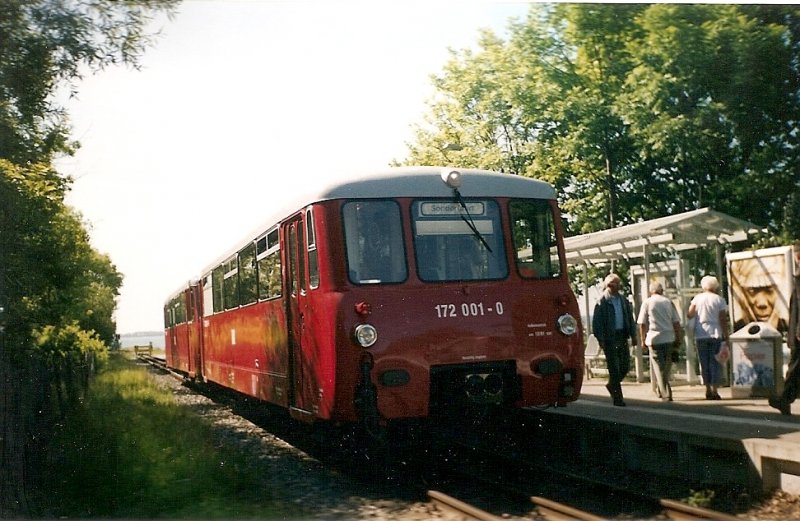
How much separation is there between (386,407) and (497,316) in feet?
4.35

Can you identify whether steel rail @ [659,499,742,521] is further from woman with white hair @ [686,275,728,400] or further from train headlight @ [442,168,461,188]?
woman with white hair @ [686,275,728,400]

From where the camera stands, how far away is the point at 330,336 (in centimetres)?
847

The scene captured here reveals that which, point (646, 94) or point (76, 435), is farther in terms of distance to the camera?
point (646, 94)

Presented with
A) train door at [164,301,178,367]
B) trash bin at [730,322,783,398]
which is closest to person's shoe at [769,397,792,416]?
trash bin at [730,322,783,398]

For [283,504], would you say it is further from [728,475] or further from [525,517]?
[728,475]

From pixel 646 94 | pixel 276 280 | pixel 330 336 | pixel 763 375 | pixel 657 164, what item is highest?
pixel 646 94

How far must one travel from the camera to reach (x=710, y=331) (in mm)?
11516

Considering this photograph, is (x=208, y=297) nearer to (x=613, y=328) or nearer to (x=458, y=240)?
(x=613, y=328)

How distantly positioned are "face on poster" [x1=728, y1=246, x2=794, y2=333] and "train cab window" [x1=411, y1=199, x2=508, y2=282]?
16.3ft

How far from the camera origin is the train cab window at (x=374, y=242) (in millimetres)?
8688

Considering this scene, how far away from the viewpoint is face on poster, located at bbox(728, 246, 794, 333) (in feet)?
40.2

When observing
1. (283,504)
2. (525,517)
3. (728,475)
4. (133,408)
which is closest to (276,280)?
(283,504)

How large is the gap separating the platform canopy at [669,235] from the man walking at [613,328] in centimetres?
128

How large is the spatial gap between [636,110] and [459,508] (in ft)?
29.8
